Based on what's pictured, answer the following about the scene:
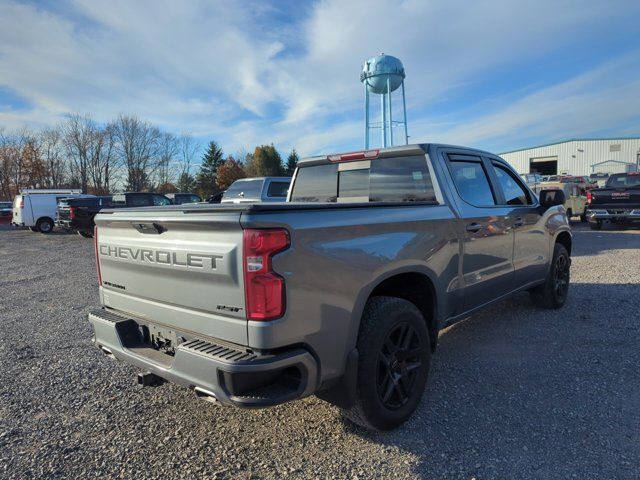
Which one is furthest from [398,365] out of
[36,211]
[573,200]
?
[36,211]

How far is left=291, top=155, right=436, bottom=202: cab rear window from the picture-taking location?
11.7ft

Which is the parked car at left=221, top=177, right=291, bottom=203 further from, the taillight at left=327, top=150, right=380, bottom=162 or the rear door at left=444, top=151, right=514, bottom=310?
the rear door at left=444, top=151, right=514, bottom=310

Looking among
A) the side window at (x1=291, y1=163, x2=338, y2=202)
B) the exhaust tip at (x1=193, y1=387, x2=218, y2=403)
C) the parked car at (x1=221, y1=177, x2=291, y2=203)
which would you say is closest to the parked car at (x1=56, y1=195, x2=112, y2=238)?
the parked car at (x1=221, y1=177, x2=291, y2=203)

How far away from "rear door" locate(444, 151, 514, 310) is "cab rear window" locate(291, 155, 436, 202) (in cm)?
29

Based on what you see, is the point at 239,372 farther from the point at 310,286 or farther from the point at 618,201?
the point at 618,201

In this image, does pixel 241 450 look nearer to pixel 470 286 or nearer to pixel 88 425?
pixel 88 425

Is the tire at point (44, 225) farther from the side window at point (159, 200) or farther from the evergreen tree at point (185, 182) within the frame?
the evergreen tree at point (185, 182)

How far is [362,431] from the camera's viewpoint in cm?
282

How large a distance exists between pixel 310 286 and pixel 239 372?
1.79 ft

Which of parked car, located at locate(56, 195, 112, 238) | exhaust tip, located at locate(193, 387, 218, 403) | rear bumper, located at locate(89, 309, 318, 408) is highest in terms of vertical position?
parked car, located at locate(56, 195, 112, 238)

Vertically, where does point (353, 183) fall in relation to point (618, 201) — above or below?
above

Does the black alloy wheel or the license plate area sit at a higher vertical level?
the license plate area

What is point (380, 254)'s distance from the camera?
2627mm

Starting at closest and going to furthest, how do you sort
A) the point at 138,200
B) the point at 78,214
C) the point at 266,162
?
the point at 78,214, the point at 138,200, the point at 266,162
